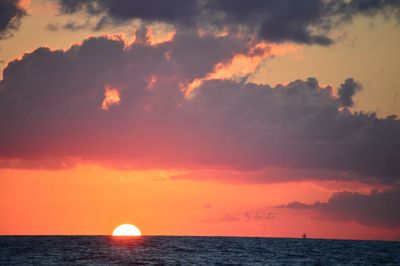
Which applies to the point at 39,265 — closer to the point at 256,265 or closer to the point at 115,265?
the point at 115,265

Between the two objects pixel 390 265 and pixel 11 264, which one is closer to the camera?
pixel 11 264

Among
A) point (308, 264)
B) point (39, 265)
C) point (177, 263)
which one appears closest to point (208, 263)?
point (177, 263)

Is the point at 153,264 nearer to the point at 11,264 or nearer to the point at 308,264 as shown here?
the point at 11,264

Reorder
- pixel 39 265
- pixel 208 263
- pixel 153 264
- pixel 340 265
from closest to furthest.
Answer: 1. pixel 39 265
2. pixel 153 264
3. pixel 208 263
4. pixel 340 265

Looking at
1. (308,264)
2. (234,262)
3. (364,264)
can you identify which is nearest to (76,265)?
(234,262)

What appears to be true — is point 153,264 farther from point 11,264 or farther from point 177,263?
point 11,264

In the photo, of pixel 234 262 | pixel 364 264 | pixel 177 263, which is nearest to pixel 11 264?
pixel 177 263

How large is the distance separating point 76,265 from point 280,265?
36744 mm

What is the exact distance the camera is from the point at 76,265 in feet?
333

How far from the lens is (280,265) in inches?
4574

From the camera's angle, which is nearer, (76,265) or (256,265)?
(76,265)

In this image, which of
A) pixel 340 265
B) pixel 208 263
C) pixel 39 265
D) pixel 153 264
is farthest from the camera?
pixel 340 265

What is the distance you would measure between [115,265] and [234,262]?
89.8 feet

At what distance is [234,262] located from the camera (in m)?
122
